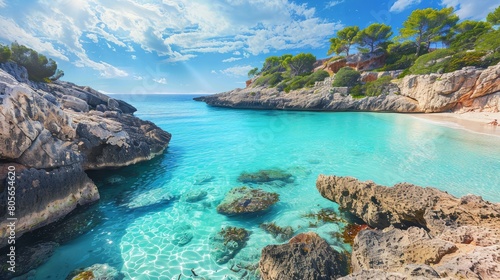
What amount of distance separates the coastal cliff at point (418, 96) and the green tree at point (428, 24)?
18.9m

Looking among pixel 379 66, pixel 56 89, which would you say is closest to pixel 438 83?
pixel 379 66

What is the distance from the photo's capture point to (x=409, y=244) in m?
4.56

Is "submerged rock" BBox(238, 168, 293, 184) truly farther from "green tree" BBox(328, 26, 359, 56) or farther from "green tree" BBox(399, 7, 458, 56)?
"green tree" BBox(328, 26, 359, 56)

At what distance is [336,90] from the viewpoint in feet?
161

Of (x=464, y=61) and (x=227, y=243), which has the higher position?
(x=464, y=61)

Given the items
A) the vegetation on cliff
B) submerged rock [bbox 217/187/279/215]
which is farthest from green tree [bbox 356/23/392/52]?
submerged rock [bbox 217/187/279/215]

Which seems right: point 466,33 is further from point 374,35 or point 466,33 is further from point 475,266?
point 475,266

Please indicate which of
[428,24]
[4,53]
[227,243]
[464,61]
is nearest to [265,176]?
[227,243]

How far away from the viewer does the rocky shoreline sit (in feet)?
11.2

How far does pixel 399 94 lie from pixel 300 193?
137ft

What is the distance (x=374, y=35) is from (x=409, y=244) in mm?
70514

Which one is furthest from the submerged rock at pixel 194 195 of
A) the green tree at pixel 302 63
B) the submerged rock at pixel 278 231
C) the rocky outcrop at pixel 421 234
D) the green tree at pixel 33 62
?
the green tree at pixel 302 63

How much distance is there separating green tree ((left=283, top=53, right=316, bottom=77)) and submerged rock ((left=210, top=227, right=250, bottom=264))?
74.6 m

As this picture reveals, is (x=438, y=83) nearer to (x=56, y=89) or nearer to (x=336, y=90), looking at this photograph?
(x=336, y=90)
